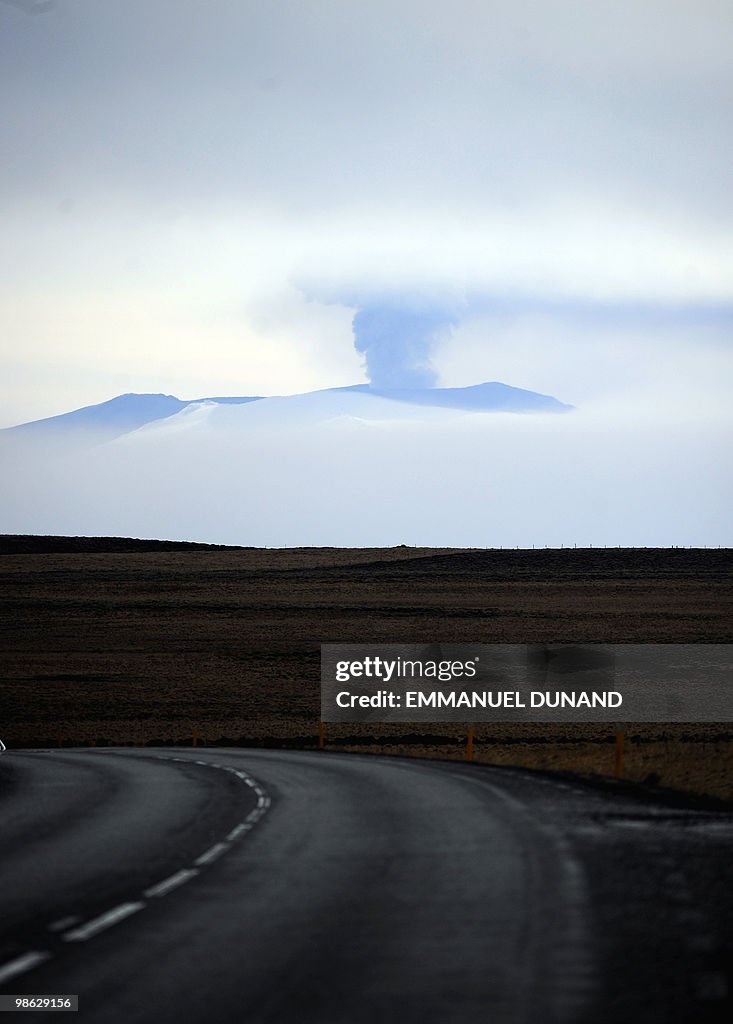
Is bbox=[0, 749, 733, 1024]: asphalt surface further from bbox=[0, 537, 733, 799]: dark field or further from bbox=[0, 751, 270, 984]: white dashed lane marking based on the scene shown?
bbox=[0, 537, 733, 799]: dark field

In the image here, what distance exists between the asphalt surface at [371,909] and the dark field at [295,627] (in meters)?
9.20

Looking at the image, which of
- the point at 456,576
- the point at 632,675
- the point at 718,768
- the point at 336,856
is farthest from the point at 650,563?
the point at 336,856

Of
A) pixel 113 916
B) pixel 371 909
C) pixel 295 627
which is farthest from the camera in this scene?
pixel 295 627

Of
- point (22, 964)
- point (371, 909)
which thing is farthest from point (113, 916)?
point (371, 909)

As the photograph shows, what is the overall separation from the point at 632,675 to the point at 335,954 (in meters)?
61.3

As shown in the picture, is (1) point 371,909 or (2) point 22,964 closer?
(2) point 22,964

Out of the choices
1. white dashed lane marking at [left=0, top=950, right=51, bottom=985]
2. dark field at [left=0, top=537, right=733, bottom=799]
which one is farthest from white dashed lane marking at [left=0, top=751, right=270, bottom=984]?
dark field at [left=0, top=537, right=733, bottom=799]

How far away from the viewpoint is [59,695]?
66312mm

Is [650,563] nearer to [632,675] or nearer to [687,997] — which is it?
[632,675]

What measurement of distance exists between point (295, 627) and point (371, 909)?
83991 millimetres

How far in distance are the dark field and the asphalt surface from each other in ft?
30.2

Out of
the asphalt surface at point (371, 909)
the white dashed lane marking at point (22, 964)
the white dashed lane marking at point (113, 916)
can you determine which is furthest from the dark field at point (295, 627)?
the white dashed lane marking at point (22, 964)

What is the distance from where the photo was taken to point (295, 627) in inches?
3701

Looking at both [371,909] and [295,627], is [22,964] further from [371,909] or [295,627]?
[295,627]
